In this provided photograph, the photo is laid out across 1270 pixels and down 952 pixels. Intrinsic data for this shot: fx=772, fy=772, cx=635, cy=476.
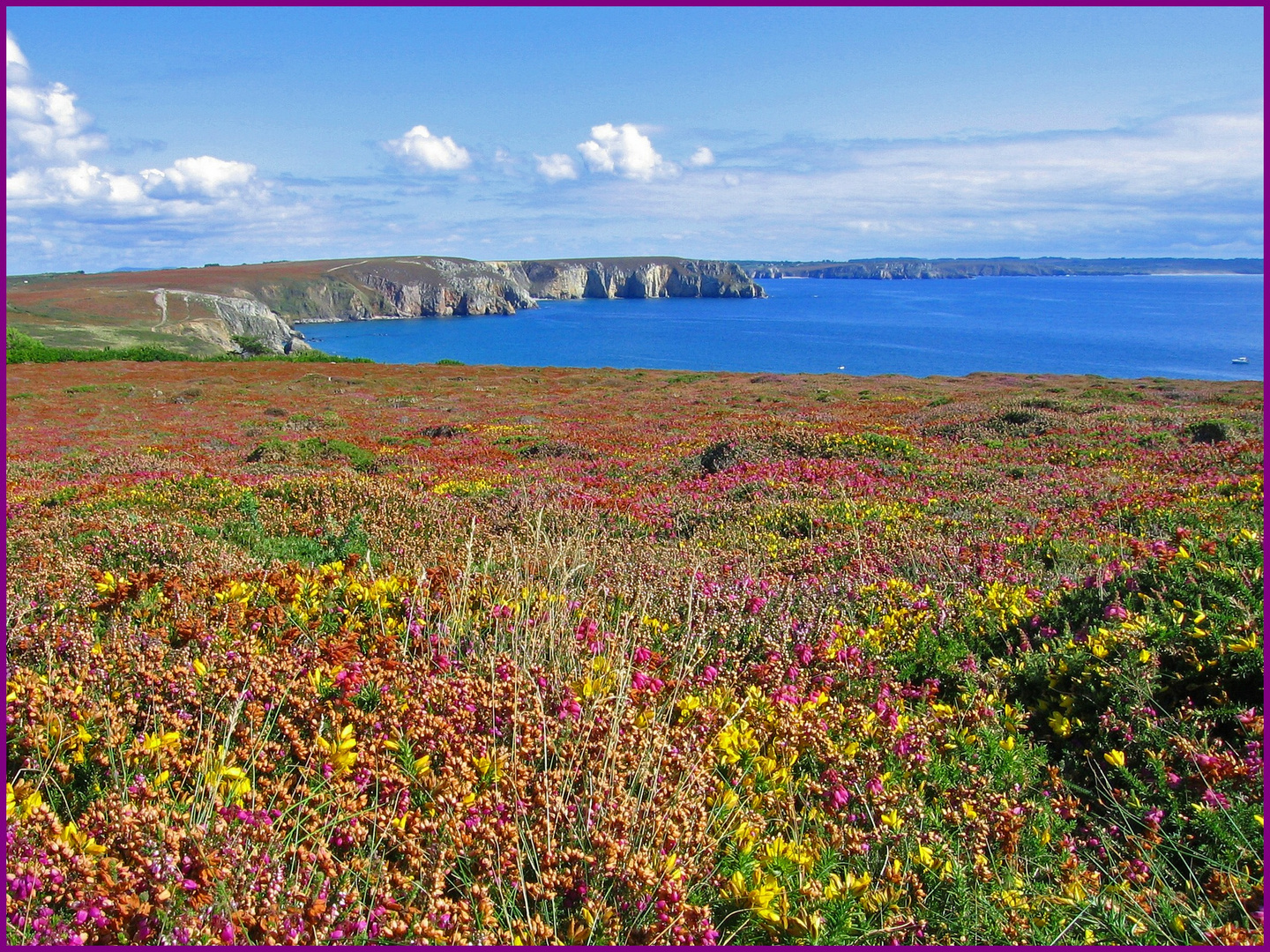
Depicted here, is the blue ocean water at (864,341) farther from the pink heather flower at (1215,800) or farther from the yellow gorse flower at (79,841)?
the yellow gorse flower at (79,841)

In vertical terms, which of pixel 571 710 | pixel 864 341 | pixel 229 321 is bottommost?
pixel 864 341

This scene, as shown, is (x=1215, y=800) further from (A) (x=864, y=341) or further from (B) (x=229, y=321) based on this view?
(B) (x=229, y=321)

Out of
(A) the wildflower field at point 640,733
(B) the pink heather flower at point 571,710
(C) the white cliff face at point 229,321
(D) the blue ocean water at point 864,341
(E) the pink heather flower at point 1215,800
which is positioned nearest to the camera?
(A) the wildflower field at point 640,733

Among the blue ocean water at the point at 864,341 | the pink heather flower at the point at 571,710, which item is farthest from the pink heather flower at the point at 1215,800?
the blue ocean water at the point at 864,341

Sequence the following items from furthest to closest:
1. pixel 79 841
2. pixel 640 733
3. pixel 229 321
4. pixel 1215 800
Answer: pixel 229 321 < pixel 640 733 < pixel 1215 800 < pixel 79 841

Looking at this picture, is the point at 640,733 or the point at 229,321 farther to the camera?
the point at 229,321

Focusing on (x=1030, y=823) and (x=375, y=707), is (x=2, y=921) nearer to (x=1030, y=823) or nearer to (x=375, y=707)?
(x=375, y=707)

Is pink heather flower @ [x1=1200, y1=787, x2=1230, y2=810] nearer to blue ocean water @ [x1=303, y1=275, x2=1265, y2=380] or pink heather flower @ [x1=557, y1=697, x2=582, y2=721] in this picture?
pink heather flower @ [x1=557, y1=697, x2=582, y2=721]

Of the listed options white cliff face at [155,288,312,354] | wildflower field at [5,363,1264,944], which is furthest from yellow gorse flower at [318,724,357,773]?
white cliff face at [155,288,312,354]

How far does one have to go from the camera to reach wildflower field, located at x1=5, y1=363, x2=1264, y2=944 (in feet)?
8.91

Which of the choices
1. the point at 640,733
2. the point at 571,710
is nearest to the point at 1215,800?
the point at 640,733

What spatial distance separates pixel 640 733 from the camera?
11.7 ft

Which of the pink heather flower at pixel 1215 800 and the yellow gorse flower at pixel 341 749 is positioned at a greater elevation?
the yellow gorse flower at pixel 341 749

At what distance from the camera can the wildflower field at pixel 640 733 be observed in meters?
2.72
